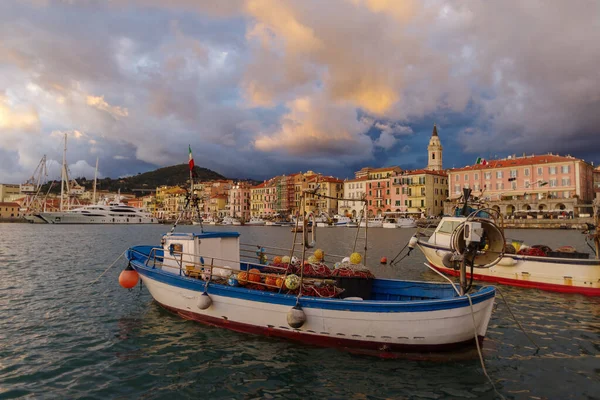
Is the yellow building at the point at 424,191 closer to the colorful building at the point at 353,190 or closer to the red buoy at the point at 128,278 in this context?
the colorful building at the point at 353,190

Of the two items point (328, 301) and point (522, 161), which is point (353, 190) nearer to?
point (522, 161)

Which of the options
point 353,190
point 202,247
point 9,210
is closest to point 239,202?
point 353,190

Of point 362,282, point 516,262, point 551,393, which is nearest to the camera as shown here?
point 551,393

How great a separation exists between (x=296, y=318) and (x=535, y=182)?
77.6 metres

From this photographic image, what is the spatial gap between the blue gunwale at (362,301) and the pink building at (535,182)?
221 feet

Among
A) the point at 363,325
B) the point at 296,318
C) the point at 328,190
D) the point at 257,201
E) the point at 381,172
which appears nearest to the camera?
the point at 363,325

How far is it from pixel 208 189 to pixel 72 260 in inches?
4756

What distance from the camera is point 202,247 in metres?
12.6

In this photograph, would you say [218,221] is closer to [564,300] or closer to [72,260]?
[72,260]

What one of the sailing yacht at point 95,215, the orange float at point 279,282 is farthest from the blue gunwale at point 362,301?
the sailing yacht at point 95,215

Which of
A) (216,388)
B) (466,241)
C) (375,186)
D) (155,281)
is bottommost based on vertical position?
(216,388)

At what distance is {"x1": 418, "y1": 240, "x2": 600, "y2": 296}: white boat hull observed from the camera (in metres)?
14.8

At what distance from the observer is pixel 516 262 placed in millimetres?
16594

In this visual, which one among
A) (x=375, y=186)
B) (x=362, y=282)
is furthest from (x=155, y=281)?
(x=375, y=186)
